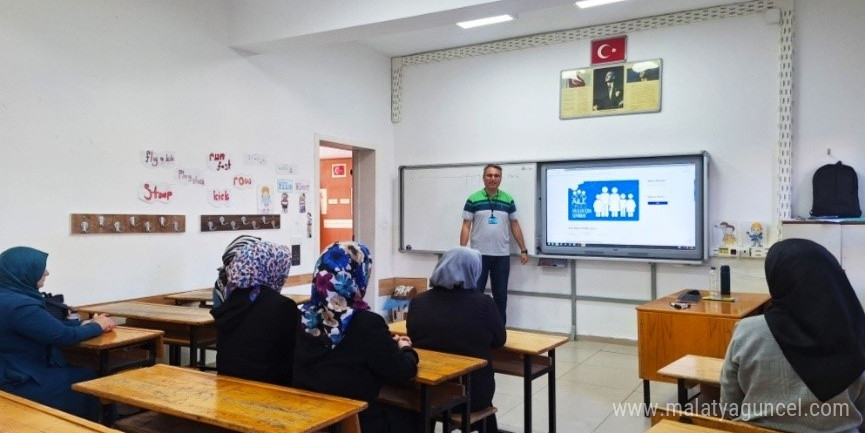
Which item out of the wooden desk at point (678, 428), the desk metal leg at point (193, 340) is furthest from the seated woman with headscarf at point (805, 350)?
the desk metal leg at point (193, 340)

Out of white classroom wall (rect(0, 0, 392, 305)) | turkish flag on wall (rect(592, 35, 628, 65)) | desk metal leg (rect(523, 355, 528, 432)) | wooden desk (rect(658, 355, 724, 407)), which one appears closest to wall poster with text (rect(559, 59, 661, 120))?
turkish flag on wall (rect(592, 35, 628, 65))

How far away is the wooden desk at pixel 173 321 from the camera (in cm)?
361

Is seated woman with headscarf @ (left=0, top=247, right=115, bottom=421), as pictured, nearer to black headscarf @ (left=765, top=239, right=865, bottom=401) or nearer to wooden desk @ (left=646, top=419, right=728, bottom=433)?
wooden desk @ (left=646, top=419, right=728, bottom=433)

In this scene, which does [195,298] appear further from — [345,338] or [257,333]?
[345,338]

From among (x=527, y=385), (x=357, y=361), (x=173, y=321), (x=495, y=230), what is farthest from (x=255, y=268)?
(x=495, y=230)

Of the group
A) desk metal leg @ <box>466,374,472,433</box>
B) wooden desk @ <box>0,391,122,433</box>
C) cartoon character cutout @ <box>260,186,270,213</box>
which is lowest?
desk metal leg @ <box>466,374,472,433</box>

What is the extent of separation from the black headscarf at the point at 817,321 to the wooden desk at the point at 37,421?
211 cm

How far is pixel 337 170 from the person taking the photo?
817cm

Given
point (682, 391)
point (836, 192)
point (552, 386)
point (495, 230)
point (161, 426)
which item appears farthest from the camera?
point (495, 230)

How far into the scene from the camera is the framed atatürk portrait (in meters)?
8.11

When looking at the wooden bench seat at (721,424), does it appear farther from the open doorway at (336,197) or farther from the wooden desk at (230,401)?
the open doorway at (336,197)

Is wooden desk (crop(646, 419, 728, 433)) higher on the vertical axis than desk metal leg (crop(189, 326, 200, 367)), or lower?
higher

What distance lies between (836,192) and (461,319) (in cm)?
387

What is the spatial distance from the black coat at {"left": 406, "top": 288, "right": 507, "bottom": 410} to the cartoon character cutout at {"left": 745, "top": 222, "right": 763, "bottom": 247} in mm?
3491
